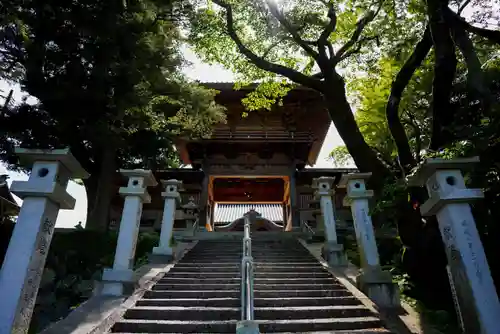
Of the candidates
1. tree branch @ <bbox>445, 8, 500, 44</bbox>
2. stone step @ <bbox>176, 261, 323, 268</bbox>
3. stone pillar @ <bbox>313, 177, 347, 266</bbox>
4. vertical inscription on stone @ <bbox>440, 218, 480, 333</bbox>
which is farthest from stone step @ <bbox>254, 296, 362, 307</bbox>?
tree branch @ <bbox>445, 8, 500, 44</bbox>

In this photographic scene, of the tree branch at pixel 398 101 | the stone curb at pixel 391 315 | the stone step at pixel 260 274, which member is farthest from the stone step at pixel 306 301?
the tree branch at pixel 398 101

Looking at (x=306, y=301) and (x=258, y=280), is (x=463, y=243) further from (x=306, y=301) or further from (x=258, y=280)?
(x=258, y=280)

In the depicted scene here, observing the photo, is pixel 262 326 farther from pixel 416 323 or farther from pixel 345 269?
pixel 345 269

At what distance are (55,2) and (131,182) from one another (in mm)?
6592

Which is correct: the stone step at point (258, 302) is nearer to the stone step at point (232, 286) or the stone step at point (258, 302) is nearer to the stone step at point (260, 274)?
the stone step at point (232, 286)

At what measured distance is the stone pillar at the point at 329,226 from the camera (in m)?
7.41

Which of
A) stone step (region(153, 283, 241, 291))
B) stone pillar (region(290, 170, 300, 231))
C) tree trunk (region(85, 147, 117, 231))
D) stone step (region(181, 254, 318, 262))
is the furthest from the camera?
stone pillar (region(290, 170, 300, 231))

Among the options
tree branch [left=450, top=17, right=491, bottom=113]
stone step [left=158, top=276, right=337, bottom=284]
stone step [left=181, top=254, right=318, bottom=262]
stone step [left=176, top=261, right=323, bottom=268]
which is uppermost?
tree branch [left=450, top=17, right=491, bottom=113]

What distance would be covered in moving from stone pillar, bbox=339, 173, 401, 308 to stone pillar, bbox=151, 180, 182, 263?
4.20m

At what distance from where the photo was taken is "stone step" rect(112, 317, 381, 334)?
4.35m

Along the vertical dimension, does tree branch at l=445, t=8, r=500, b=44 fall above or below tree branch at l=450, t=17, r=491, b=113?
above

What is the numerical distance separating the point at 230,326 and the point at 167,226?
4066mm

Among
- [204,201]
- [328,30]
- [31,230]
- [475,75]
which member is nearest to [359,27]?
[328,30]

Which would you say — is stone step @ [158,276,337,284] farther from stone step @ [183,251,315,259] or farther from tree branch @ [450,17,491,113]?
tree branch @ [450,17,491,113]
